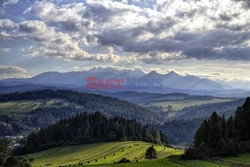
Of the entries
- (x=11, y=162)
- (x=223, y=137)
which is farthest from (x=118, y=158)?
(x=223, y=137)

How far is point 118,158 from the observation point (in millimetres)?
125750

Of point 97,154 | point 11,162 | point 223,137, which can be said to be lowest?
point 97,154

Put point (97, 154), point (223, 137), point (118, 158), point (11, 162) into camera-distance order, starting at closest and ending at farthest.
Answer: point (223, 137), point (11, 162), point (118, 158), point (97, 154)

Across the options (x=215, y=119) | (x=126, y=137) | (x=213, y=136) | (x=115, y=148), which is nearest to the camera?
(x=213, y=136)

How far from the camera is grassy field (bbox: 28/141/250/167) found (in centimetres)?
6050

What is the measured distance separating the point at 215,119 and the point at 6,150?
6248 centimetres

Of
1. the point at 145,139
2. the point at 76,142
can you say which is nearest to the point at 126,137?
the point at 145,139

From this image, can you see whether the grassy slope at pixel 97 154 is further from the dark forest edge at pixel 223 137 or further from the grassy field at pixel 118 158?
the dark forest edge at pixel 223 137

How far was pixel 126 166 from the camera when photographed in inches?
2147

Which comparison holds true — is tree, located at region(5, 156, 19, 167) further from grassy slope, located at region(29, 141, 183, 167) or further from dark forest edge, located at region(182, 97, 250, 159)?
dark forest edge, located at region(182, 97, 250, 159)

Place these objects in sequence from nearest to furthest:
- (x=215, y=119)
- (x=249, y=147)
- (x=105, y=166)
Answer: (x=105, y=166)
(x=249, y=147)
(x=215, y=119)

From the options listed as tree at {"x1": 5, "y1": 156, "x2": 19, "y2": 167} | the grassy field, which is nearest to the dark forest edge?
the grassy field

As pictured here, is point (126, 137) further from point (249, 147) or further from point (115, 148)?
point (249, 147)

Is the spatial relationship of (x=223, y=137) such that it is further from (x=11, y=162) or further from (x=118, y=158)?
(x=11, y=162)
